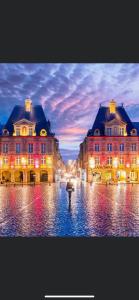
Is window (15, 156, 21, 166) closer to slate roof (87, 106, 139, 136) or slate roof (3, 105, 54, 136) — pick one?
slate roof (3, 105, 54, 136)

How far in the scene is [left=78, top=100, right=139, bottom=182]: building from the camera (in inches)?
2019

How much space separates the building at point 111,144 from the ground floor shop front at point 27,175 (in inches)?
225

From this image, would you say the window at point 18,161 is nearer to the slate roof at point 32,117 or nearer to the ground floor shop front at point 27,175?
the ground floor shop front at point 27,175

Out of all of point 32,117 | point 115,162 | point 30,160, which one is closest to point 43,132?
point 32,117

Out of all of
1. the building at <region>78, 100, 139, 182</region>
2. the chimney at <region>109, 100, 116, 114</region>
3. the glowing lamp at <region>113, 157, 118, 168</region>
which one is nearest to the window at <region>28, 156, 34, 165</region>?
the building at <region>78, 100, 139, 182</region>

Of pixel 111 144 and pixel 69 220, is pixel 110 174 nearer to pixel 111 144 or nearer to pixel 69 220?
pixel 111 144

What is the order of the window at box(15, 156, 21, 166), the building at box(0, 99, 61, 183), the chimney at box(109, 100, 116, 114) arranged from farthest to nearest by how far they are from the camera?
the chimney at box(109, 100, 116, 114) < the building at box(0, 99, 61, 183) < the window at box(15, 156, 21, 166)

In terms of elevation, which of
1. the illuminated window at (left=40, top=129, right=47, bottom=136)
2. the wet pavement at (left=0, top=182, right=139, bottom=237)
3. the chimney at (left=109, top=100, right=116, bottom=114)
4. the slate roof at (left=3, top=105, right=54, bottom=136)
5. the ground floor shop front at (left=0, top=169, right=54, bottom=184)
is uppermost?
the chimney at (left=109, top=100, right=116, bottom=114)

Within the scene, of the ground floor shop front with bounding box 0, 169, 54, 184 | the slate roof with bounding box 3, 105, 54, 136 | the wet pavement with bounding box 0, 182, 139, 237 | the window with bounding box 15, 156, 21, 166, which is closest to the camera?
the wet pavement with bounding box 0, 182, 139, 237

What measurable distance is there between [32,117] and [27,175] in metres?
7.93

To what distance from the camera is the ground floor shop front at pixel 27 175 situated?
48119 millimetres

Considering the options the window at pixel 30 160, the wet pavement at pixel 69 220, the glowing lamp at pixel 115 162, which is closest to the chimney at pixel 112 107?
the glowing lamp at pixel 115 162
